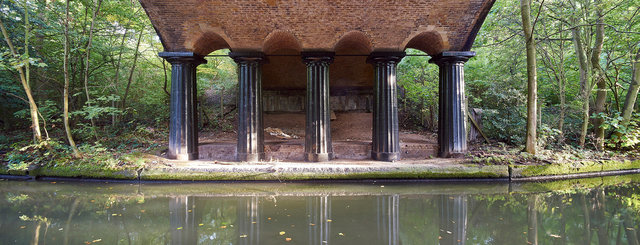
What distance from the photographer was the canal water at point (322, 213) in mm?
3805

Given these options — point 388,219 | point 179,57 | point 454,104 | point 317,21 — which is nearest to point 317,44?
point 317,21

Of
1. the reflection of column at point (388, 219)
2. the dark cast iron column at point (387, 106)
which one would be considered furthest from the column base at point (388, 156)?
the reflection of column at point (388, 219)

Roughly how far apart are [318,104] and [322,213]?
14.1ft

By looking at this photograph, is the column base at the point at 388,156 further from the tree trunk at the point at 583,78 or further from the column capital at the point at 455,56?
the tree trunk at the point at 583,78

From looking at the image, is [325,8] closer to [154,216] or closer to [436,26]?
[436,26]

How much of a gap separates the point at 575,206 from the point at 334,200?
449cm

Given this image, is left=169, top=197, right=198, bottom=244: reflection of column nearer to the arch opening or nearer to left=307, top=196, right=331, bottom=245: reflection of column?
left=307, top=196, right=331, bottom=245: reflection of column

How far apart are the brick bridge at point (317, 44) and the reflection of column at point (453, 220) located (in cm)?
303

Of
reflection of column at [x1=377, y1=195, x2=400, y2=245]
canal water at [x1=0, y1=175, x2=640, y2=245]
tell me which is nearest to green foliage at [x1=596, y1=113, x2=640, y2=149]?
canal water at [x1=0, y1=175, x2=640, y2=245]

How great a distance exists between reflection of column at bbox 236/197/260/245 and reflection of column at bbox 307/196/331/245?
787 millimetres

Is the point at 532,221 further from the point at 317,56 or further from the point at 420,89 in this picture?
the point at 420,89

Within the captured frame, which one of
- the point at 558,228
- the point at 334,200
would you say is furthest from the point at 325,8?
the point at 558,228

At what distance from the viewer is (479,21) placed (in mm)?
8133

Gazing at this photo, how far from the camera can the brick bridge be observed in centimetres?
774
